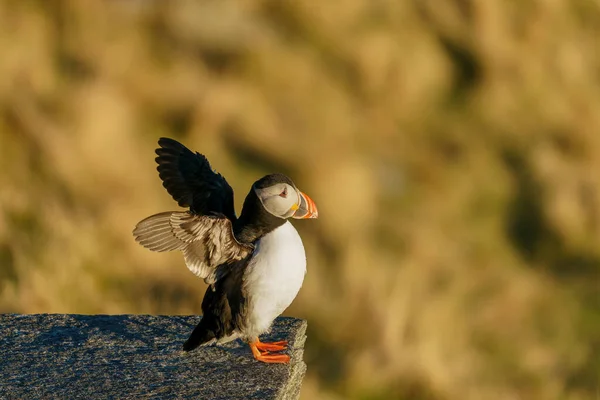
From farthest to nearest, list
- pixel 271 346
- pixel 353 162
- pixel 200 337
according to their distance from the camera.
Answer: pixel 353 162
pixel 271 346
pixel 200 337

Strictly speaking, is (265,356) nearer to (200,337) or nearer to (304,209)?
(200,337)

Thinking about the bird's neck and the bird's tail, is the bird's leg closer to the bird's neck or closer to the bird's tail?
the bird's tail

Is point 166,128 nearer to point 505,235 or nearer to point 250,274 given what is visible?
point 505,235

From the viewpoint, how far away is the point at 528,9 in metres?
8.41

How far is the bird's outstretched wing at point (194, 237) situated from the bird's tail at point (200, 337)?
Result: 21 centimetres

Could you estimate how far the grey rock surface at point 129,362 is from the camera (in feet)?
11.8

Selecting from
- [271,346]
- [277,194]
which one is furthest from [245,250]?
[271,346]

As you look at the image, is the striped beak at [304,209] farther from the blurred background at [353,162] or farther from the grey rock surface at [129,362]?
the blurred background at [353,162]

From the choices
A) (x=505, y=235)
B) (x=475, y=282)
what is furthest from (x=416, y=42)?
(x=475, y=282)

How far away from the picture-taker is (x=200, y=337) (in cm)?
376

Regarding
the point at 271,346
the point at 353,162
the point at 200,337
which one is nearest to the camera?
the point at 200,337

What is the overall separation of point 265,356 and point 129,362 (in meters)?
0.45

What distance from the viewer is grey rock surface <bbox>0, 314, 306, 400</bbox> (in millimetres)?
3609

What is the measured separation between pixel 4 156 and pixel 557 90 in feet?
12.4
